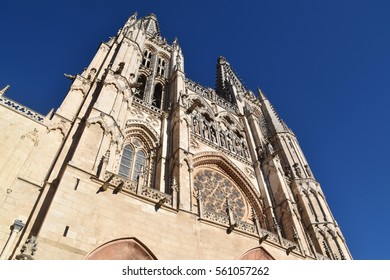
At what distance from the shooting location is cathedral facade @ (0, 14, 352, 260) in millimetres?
7627

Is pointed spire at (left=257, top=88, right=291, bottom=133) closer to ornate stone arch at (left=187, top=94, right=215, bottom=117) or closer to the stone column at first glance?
ornate stone arch at (left=187, top=94, right=215, bottom=117)

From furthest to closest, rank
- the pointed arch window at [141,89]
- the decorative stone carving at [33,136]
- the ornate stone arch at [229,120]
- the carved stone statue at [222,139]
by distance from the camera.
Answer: the ornate stone arch at [229,120] < the pointed arch window at [141,89] < the carved stone statue at [222,139] < the decorative stone carving at [33,136]

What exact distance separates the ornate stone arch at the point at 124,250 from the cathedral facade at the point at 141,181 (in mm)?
28

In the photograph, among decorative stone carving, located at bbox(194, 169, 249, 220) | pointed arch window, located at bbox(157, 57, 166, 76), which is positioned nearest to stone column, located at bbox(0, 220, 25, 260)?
decorative stone carving, located at bbox(194, 169, 249, 220)

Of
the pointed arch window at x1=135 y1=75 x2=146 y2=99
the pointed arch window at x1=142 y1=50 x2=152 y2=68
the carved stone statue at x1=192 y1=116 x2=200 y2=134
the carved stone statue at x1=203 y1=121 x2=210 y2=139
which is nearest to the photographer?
the carved stone statue at x1=192 y1=116 x2=200 y2=134

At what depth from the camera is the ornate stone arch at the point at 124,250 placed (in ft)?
24.4

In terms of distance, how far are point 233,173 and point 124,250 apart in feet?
32.1

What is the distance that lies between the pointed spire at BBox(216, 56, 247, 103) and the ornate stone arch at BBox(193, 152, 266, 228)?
36.8 feet

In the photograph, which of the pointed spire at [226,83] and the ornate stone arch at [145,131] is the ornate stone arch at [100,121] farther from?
the pointed spire at [226,83]

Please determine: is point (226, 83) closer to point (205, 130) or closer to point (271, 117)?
point (271, 117)

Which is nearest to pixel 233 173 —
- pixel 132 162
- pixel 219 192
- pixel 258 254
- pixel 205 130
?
pixel 219 192

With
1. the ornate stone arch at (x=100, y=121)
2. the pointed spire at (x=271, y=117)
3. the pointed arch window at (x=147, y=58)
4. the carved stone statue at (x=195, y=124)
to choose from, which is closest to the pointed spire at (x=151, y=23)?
the pointed arch window at (x=147, y=58)

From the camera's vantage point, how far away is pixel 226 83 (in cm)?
3238
